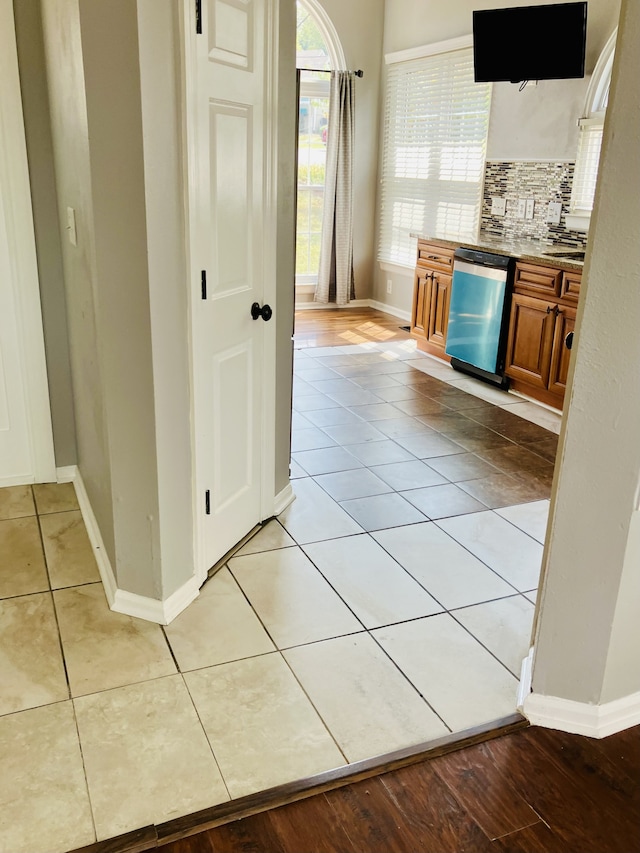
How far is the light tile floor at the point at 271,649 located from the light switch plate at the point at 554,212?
7.67ft

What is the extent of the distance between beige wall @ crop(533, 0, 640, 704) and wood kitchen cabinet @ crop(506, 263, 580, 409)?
2.71 m

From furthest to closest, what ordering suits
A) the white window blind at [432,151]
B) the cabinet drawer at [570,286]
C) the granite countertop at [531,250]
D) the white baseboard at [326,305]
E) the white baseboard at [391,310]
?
the white baseboard at [326,305]
the white baseboard at [391,310]
the white window blind at [432,151]
the granite countertop at [531,250]
the cabinet drawer at [570,286]

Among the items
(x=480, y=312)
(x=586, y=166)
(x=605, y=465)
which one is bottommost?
(x=480, y=312)

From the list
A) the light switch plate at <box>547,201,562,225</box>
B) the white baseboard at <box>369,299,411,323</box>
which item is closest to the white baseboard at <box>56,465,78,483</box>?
the light switch plate at <box>547,201,562,225</box>

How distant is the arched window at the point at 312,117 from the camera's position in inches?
270

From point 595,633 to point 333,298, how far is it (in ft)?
19.7

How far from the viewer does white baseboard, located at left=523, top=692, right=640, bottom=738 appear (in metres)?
1.99

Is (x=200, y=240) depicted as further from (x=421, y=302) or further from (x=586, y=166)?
(x=421, y=302)

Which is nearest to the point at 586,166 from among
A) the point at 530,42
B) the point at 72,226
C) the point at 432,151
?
the point at 530,42

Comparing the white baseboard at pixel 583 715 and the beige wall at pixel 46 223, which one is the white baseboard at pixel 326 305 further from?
the white baseboard at pixel 583 715

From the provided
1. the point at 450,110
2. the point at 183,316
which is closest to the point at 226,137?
the point at 183,316

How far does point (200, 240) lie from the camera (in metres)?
2.28

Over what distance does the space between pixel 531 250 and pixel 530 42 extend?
1.34m

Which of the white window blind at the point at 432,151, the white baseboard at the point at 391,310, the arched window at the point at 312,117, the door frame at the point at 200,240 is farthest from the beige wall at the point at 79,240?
the white baseboard at the point at 391,310
